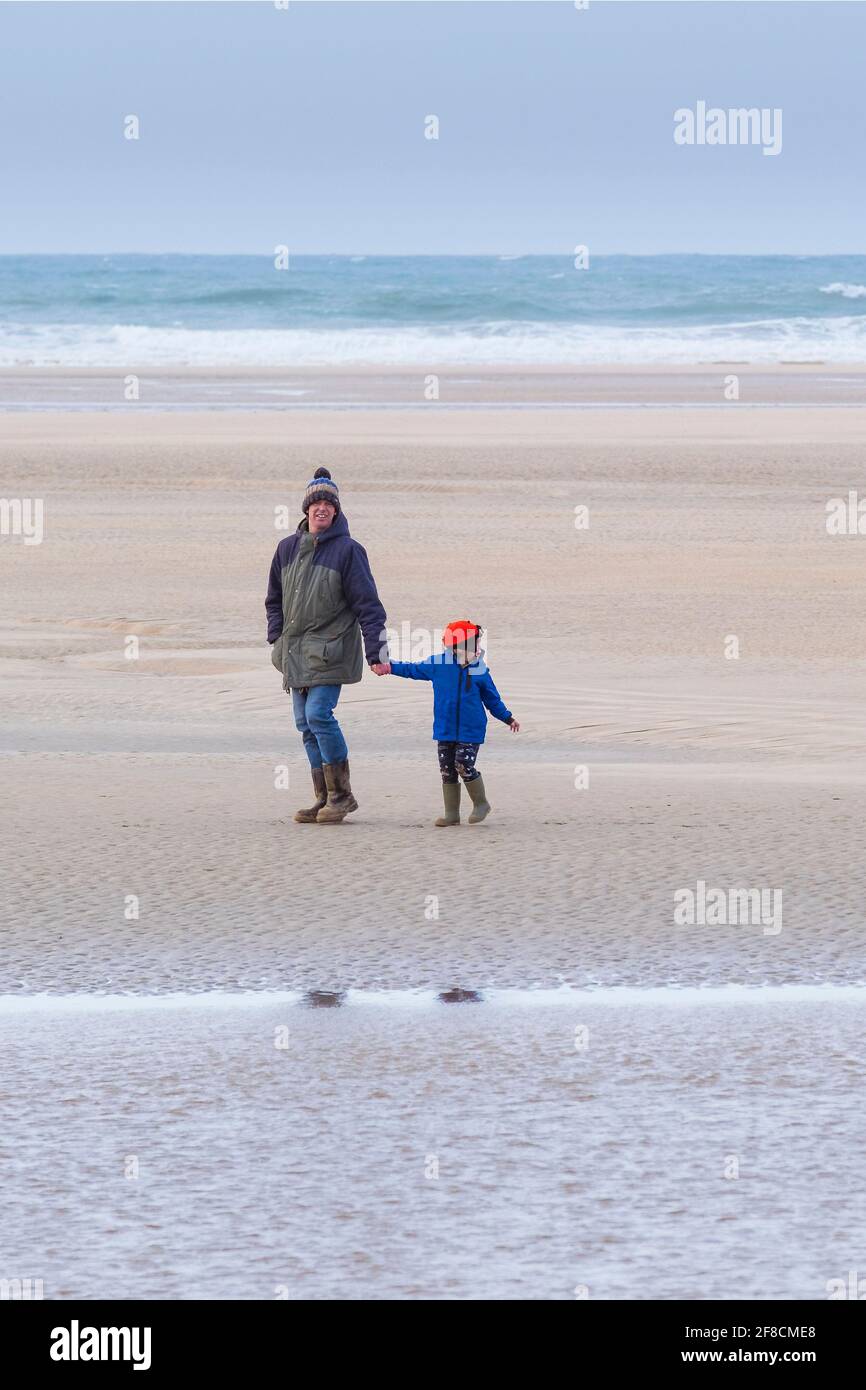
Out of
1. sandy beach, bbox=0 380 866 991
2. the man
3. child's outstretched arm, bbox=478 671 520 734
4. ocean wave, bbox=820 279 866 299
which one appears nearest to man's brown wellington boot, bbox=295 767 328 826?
the man

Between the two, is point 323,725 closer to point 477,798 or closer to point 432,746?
point 477,798

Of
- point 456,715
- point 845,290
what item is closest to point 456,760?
point 456,715

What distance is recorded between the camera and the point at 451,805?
26.3 ft

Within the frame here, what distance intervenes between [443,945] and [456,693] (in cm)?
191

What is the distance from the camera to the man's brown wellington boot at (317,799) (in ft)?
26.5

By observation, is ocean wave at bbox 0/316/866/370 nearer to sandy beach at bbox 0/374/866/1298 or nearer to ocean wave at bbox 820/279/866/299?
ocean wave at bbox 820/279/866/299

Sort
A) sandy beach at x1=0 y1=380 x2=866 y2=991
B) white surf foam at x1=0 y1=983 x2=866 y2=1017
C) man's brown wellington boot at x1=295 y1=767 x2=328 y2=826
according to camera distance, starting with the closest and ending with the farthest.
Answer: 1. white surf foam at x1=0 y1=983 x2=866 y2=1017
2. sandy beach at x1=0 y1=380 x2=866 y2=991
3. man's brown wellington boot at x1=295 y1=767 x2=328 y2=826

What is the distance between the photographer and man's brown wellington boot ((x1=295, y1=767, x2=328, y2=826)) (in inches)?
318

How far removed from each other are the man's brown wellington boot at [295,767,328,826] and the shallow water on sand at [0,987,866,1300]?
244 cm

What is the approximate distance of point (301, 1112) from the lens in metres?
4.74

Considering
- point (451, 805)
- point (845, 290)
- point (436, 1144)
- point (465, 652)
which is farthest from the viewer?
Answer: point (845, 290)

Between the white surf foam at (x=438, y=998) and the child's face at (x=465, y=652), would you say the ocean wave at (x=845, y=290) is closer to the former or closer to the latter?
the child's face at (x=465, y=652)

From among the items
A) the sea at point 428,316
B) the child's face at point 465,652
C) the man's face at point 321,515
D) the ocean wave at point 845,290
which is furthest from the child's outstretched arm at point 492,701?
the ocean wave at point 845,290
